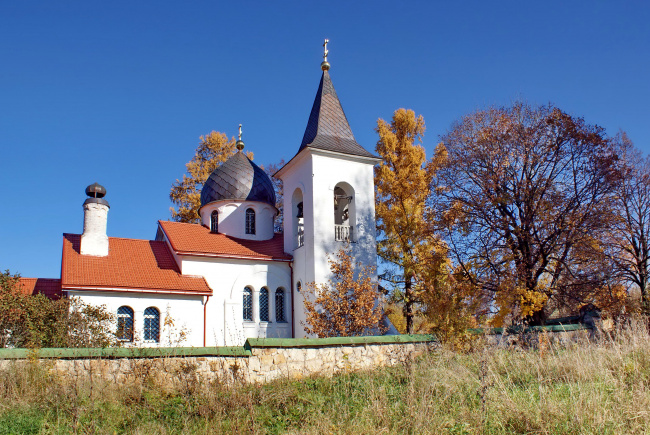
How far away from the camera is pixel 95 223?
1830cm

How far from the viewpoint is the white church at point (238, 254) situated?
1688 cm

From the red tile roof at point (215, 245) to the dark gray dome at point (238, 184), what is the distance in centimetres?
188

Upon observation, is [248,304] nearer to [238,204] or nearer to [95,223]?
[238,204]

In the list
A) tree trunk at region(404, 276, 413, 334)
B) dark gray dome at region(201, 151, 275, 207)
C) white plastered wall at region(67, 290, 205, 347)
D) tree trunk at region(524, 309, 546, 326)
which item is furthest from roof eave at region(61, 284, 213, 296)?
tree trunk at region(524, 309, 546, 326)

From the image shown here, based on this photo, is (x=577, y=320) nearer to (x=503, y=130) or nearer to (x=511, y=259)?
(x=511, y=259)

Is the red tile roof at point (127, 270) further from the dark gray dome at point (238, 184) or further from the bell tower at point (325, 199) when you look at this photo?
the dark gray dome at point (238, 184)

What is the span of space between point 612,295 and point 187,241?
14212mm

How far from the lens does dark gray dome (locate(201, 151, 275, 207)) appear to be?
898 inches

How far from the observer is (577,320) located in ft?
58.6

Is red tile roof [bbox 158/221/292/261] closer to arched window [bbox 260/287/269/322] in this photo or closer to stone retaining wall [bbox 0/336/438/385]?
arched window [bbox 260/287/269/322]

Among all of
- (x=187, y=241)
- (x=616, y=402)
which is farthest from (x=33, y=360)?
(x=187, y=241)

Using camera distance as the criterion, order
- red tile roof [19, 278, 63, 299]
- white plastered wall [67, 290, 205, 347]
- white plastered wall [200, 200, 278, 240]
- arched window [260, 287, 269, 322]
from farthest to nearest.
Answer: white plastered wall [200, 200, 278, 240]
arched window [260, 287, 269, 322]
red tile roof [19, 278, 63, 299]
white plastered wall [67, 290, 205, 347]

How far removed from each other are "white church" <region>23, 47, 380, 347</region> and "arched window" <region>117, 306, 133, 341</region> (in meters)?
0.04

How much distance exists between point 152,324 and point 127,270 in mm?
1938
